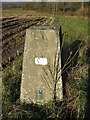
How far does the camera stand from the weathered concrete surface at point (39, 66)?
3.01 metres

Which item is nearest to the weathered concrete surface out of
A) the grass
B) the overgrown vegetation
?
the overgrown vegetation

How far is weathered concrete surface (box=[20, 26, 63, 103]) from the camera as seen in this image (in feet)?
9.89

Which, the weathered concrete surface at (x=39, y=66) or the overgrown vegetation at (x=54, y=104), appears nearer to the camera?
the overgrown vegetation at (x=54, y=104)

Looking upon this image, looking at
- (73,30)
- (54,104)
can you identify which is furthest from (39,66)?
(73,30)

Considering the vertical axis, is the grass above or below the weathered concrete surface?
above

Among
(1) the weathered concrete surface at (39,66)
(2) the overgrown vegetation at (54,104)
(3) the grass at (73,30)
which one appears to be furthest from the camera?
(3) the grass at (73,30)

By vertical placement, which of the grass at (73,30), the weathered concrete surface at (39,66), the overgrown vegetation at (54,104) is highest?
the grass at (73,30)

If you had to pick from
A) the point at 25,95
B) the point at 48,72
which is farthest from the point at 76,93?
the point at 25,95

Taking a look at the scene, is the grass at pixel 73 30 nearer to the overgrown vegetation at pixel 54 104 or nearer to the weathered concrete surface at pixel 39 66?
the overgrown vegetation at pixel 54 104

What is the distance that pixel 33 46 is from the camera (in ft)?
10.0

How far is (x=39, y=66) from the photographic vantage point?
121 inches

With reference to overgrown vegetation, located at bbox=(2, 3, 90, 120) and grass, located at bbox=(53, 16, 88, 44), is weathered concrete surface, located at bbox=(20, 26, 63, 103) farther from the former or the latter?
grass, located at bbox=(53, 16, 88, 44)

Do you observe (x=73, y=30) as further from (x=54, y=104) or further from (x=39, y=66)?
(x=54, y=104)

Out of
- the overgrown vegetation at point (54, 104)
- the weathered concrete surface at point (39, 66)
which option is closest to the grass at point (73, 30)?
the overgrown vegetation at point (54, 104)
